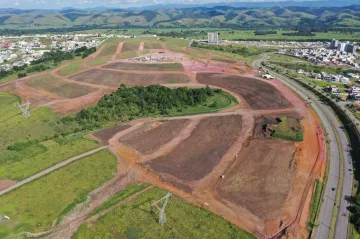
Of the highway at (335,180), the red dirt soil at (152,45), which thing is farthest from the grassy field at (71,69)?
the highway at (335,180)

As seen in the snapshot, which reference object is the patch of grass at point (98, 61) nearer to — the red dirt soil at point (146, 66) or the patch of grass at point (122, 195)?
the red dirt soil at point (146, 66)

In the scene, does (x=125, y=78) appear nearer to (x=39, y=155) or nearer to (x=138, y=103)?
(x=138, y=103)

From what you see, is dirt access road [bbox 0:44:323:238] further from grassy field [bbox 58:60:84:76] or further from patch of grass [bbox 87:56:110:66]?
patch of grass [bbox 87:56:110:66]

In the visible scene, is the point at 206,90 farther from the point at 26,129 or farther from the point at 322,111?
the point at 26,129

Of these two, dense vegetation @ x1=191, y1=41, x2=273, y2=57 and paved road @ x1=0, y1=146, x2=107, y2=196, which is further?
dense vegetation @ x1=191, y1=41, x2=273, y2=57

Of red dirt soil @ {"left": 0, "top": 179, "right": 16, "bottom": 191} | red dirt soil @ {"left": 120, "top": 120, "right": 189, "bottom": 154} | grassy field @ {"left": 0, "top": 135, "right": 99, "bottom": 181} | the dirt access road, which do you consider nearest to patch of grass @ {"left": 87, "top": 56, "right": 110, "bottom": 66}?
the dirt access road

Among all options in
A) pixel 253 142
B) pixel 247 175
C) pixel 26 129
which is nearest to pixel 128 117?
pixel 26 129
